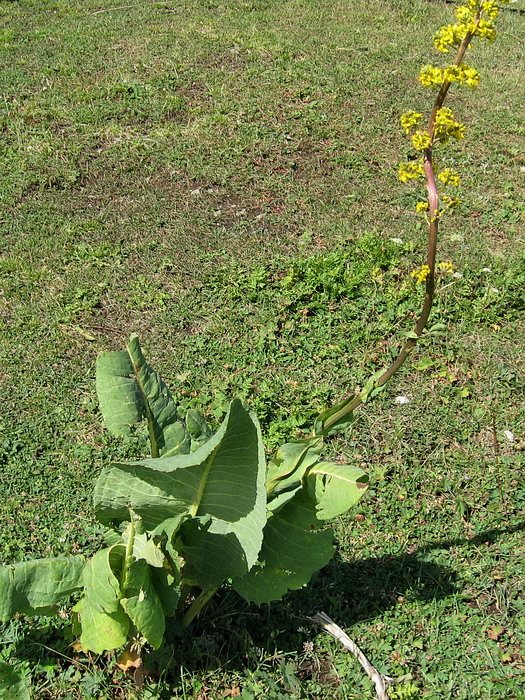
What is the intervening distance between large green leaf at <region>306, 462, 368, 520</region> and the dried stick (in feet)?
1.95

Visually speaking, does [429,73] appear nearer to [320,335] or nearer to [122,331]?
[320,335]

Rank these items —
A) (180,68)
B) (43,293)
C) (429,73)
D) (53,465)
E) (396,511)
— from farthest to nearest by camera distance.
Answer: (180,68) < (43,293) < (53,465) < (396,511) < (429,73)

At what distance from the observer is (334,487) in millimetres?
2449

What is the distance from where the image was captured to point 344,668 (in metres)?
2.74

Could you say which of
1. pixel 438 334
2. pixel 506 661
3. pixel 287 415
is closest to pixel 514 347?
pixel 438 334

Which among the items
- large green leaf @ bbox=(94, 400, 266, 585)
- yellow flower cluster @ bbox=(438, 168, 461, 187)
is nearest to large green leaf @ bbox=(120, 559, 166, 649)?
large green leaf @ bbox=(94, 400, 266, 585)

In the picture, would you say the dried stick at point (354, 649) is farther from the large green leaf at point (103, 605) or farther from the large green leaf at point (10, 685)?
the large green leaf at point (10, 685)

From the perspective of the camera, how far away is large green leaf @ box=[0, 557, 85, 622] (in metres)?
2.18

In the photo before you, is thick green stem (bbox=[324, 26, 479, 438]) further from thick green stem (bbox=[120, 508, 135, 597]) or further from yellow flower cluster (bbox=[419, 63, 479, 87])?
thick green stem (bbox=[120, 508, 135, 597])

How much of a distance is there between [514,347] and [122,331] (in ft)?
7.65

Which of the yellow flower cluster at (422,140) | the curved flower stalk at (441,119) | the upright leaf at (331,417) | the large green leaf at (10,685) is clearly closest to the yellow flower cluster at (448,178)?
the curved flower stalk at (441,119)

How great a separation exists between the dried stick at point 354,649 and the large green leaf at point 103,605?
2.92ft

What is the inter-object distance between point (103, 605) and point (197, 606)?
0.58m

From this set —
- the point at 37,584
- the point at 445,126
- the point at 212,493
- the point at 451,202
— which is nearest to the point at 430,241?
the point at 451,202
